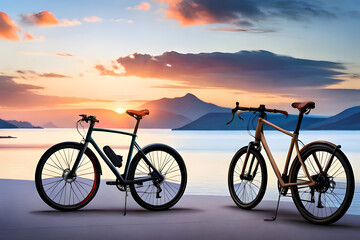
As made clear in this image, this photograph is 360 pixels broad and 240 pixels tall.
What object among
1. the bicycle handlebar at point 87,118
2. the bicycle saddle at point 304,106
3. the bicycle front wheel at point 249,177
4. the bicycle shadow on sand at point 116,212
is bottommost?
the bicycle shadow on sand at point 116,212

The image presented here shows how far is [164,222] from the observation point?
17.2ft

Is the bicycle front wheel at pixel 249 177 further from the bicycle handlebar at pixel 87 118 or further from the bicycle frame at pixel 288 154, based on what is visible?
the bicycle handlebar at pixel 87 118

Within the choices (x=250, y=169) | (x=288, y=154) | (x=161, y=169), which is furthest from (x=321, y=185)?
(x=161, y=169)

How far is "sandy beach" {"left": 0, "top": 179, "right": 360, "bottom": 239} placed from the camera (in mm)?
4656

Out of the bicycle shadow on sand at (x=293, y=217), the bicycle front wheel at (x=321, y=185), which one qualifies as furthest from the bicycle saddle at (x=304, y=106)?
the bicycle shadow on sand at (x=293, y=217)

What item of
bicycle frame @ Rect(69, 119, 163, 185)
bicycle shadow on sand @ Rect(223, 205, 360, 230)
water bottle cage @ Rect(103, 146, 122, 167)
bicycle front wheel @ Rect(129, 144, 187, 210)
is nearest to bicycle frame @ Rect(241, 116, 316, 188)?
bicycle shadow on sand @ Rect(223, 205, 360, 230)

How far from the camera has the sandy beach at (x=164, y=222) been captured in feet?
15.3

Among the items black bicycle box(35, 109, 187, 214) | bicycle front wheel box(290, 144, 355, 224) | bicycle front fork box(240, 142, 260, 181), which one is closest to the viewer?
bicycle front wheel box(290, 144, 355, 224)

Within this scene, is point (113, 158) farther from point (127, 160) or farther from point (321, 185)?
point (321, 185)

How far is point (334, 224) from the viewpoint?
17.3ft

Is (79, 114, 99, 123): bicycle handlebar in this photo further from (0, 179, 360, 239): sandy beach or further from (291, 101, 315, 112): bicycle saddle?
(291, 101, 315, 112): bicycle saddle

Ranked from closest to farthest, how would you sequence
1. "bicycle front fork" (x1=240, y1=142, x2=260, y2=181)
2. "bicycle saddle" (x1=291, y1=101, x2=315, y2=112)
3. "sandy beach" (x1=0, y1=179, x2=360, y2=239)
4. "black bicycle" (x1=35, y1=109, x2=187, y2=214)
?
"sandy beach" (x1=0, y1=179, x2=360, y2=239), "bicycle saddle" (x1=291, y1=101, x2=315, y2=112), "black bicycle" (x1=35, y1=109, x2=187, y2=214), "bicycle front fork" (x1=240, y1=142, x2=260, y2=181)

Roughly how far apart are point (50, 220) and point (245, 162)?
255cm

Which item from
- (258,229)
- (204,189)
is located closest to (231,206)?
(258,229)
